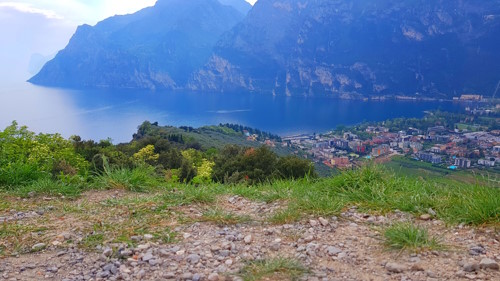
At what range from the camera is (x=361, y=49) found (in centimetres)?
14525

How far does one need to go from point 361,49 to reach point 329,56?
1275 centimetres

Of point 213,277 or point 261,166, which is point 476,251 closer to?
point 213,277

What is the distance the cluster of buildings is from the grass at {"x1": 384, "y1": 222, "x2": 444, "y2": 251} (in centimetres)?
2600

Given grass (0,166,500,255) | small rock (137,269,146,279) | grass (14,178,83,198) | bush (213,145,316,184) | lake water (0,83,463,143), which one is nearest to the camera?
small rock (137,269,146,279)

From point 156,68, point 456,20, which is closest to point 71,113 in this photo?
point 156,68

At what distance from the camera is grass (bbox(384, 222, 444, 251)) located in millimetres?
3186

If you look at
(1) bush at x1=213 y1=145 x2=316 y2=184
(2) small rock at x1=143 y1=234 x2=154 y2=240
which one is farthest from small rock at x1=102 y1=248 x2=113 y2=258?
(1) bush at x1=213 y1=145 x2=316 y2=184

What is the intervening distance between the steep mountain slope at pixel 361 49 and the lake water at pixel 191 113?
13153mm

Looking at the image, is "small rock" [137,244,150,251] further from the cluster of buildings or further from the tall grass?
the cluster of buildings

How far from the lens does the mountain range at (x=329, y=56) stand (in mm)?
115812

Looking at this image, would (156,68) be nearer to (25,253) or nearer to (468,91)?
(468,91)

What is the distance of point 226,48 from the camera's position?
7151 inches

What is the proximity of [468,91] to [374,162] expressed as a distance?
108 meters

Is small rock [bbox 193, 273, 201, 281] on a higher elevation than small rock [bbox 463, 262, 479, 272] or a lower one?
lower
